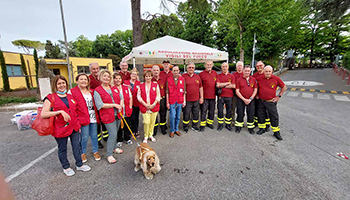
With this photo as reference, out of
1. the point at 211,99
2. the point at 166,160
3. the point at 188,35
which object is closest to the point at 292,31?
the point at 188,35

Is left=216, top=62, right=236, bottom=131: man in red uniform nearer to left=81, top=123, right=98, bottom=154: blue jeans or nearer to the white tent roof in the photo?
the white tent roof

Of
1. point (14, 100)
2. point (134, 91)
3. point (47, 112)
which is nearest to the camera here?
point (47, 112)

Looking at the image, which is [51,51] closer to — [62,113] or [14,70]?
[14,70]

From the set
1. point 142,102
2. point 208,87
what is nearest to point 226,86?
point 208,87

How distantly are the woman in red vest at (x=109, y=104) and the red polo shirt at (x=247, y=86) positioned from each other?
3.12 m

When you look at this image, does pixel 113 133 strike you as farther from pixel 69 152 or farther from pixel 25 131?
pixel 25 131

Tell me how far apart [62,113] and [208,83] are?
3.41 m

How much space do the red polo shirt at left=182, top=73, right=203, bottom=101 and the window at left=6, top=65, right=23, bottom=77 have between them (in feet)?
64.0

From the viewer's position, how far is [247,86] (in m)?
4.16

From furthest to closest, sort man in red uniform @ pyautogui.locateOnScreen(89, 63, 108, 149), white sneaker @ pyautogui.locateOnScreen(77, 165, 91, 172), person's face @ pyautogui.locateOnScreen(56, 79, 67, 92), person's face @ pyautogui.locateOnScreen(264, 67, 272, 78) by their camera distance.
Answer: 1. person's face @ pyautogui.locateOnScreen(264, 67, 272, 78)
2. man in red uniform @ pyautogui.locateOnScreen(89, 63, 108, 149)
3. white sneaker @ pyautogui.locateOnScreen(77, 165, 91, 172)
4. person's face @ pyautogui.locateOnScreen(56, 79, 67, 92)

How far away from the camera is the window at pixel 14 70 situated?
1503 centimetres

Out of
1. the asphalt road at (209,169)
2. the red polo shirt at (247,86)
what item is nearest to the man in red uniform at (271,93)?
the red polo shirt at (247,86)

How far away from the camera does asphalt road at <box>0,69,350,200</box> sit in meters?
2.30

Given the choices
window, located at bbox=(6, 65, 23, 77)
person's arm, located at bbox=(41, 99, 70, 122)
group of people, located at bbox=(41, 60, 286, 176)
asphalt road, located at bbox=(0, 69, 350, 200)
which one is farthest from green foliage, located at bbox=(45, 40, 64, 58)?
person's arm, located at bbox=(41, 99, 70, 122)
